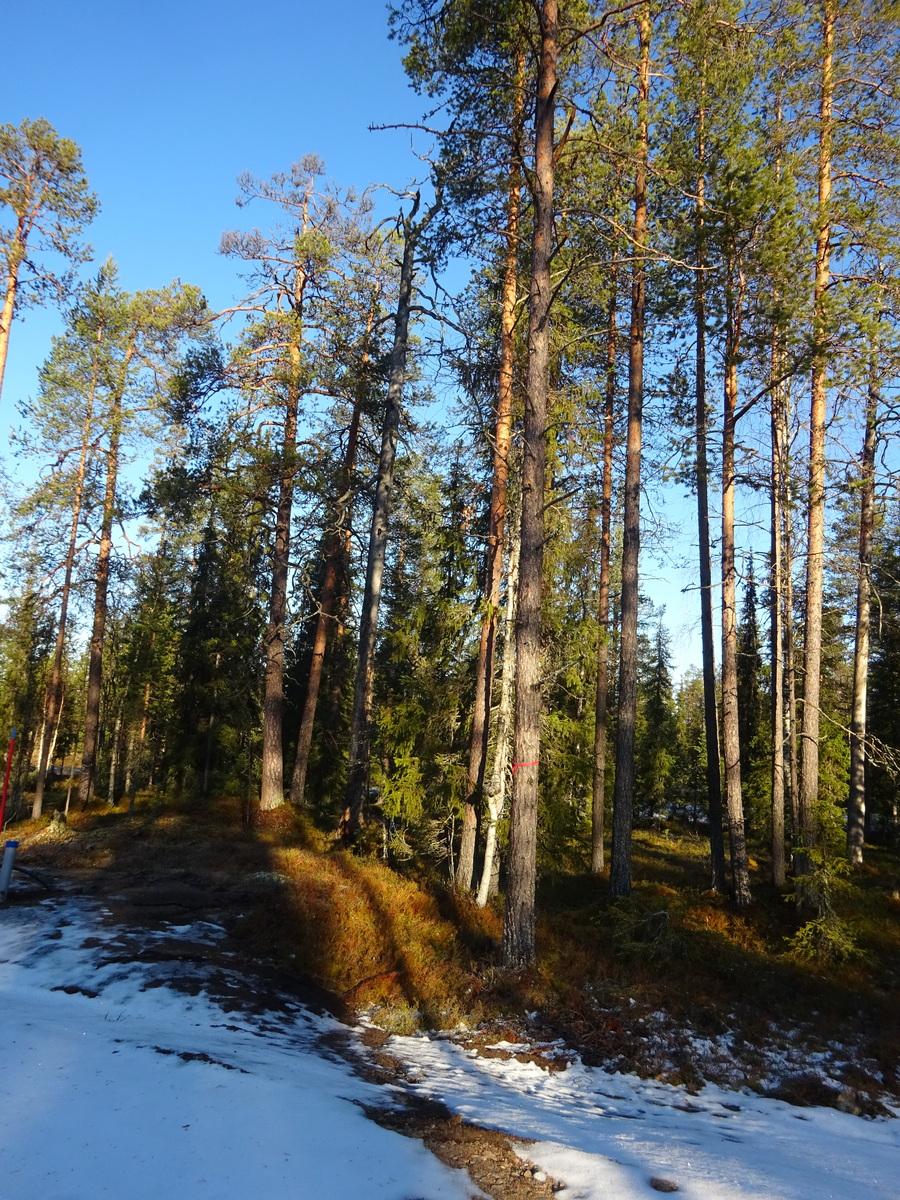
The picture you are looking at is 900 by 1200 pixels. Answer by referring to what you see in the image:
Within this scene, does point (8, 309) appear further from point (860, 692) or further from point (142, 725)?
point (142, 725)

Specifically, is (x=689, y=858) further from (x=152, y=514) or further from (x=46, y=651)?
(x=46, y=651)

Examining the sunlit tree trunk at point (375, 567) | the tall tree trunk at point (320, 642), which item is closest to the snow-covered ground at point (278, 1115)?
the sunlit tree trunk at point (375, 567)

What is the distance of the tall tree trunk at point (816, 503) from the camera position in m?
11.9

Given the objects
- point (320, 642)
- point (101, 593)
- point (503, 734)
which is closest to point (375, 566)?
point (503, 734)

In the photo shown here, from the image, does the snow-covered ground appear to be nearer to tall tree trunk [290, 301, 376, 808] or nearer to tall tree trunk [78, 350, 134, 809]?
tall tree trunk [290, 301, 376, 808]

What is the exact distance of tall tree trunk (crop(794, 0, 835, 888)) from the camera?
39.2ft

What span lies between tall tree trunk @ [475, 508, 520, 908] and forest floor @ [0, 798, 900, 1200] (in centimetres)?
78

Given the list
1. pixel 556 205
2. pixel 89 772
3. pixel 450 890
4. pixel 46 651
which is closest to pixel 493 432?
pixel 556 205

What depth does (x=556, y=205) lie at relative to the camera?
11633 millimetres

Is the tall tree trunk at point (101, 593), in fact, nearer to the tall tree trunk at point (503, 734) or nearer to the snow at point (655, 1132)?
the tall tree trunk at point (503, 734)

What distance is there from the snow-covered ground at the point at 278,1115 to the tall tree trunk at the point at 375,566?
18.9ft

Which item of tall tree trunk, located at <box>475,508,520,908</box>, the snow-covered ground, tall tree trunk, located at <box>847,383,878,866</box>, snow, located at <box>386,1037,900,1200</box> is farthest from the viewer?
tall tree trunk, located at <box>847,383,878,866</box>

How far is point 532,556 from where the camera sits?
9219 mm

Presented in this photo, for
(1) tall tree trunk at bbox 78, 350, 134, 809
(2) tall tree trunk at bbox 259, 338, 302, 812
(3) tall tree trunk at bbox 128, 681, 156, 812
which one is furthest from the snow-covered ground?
(3) tall tree trunk at bbox 128, 681, 156, 812
